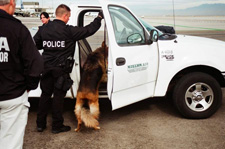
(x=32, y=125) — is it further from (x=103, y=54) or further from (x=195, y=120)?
(x=195, y=120)

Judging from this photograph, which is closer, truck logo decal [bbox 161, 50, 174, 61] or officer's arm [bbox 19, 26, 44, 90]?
officer's arm [bbox 19, 26, 44, 90]

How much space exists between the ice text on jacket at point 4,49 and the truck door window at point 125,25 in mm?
2046

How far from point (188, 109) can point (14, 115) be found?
288 cm

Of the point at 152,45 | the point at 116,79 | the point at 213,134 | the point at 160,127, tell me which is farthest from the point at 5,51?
the point at 213,134

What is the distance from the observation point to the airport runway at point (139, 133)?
3490 mm

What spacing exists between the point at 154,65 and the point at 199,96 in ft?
3.07

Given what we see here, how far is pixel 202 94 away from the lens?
4.19m

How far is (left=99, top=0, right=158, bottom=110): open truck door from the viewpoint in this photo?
143 inches

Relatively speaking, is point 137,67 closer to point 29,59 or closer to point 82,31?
point 82,31

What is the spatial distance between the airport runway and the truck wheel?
0.17 meters

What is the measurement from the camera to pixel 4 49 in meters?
2.02

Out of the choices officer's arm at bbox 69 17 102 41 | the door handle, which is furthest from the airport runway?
officer's arm at bbox 69 17 102 41

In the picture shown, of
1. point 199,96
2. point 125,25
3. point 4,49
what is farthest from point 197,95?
point 4,49

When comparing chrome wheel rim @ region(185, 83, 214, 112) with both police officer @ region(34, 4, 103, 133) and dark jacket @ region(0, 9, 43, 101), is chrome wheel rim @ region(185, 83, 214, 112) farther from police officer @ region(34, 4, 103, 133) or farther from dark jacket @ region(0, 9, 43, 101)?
dark jacket @ region(0, 9, 43, 101)
